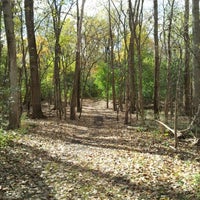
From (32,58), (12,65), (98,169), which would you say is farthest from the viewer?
(32,58)

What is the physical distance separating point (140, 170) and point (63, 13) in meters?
14.2

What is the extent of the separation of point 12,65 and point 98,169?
542 centimetres

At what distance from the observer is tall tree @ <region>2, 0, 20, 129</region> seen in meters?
10.9

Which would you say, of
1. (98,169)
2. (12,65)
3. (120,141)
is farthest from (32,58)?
(98,169)

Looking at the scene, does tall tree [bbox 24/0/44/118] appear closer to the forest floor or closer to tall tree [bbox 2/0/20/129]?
tall tree [bbox 2/0/20/129]

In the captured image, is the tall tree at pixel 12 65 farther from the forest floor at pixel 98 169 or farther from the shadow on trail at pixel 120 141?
the shadow on trail at pixel 120 141

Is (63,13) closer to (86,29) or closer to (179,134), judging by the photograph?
(179,134)

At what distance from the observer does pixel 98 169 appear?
7812mm

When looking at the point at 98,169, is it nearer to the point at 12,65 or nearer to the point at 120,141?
the point at 120,141

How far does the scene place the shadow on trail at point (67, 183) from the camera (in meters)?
6.01

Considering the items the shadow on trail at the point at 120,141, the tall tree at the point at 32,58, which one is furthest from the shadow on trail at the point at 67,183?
the tall tree at the point at 32,58

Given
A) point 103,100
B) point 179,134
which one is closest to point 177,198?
point 179,134

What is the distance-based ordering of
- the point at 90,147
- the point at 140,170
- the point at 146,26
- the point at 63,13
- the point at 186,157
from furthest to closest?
the point at 146,26 < the point at 63,13 < the point at 90,147 < the point at 186,157 < the point at 140,170

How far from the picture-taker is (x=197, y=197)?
5.73 metres
